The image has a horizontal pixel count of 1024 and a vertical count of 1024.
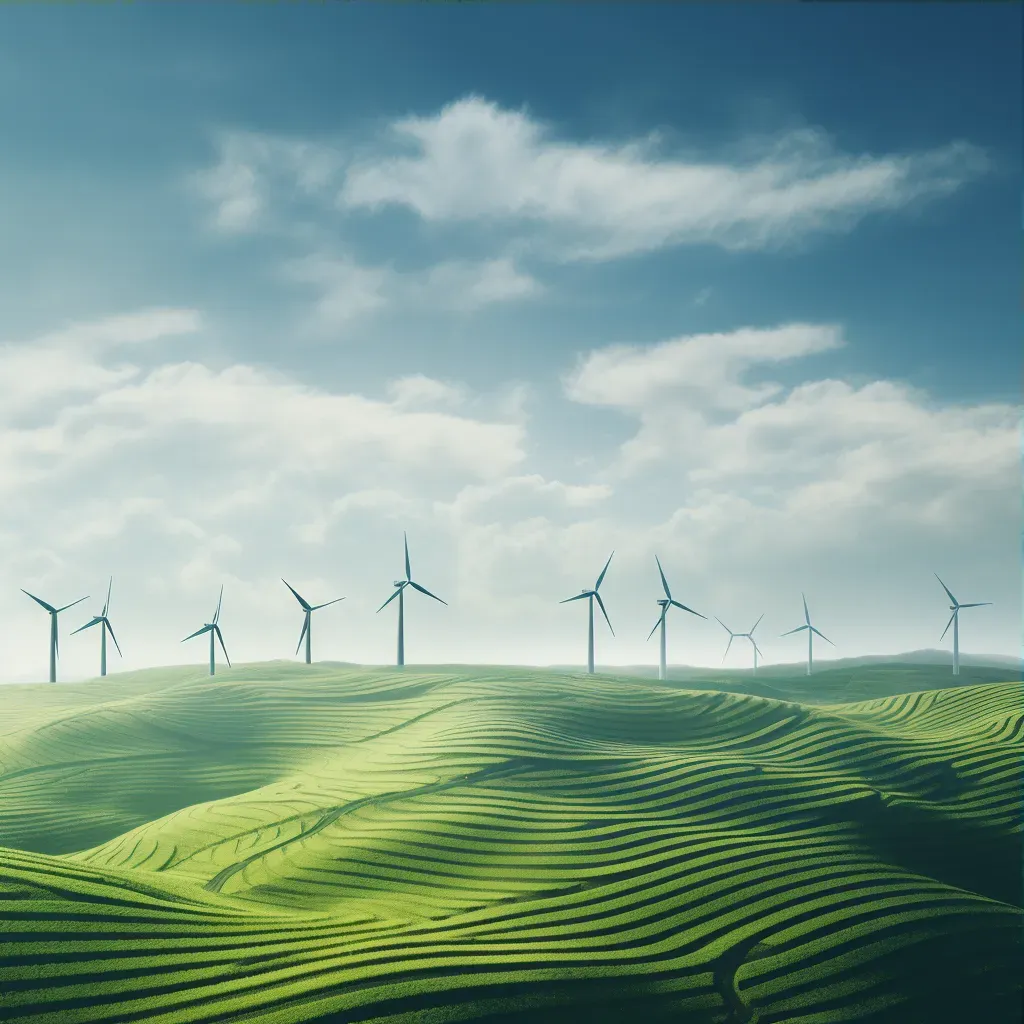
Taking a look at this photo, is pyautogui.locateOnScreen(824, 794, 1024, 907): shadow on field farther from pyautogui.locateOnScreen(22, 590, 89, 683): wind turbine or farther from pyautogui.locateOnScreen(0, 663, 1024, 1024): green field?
pyautogui.locateOnScreen(22, 590, 89, 683): wind turbine

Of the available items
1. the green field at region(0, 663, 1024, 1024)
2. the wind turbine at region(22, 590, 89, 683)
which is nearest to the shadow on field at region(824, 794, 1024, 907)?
the green field at region(0, 663, 1024, 1024)

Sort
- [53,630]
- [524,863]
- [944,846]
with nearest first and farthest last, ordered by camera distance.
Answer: [524,863], [944,846], [53,630]

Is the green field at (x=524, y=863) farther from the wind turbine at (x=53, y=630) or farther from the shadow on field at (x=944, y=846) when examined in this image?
the wind turbine at (x=53, y=630)

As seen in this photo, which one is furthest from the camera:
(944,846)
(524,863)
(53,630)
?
(53,630)

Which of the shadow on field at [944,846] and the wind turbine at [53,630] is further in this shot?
the wind turbine at [53,630]

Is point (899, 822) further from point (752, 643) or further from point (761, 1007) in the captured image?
point (752, 643)

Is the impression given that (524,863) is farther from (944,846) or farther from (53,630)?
(53,630)

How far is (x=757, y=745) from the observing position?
95.7ft

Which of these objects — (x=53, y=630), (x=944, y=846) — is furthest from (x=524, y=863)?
(x=53, y=630)

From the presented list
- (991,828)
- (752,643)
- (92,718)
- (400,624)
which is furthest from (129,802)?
(752,643)

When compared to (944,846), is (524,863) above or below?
above

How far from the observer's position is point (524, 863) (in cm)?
1916

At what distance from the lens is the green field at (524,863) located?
1283cm

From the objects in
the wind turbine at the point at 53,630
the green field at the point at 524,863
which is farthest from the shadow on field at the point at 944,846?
the wind turbine at the point at 53,630
